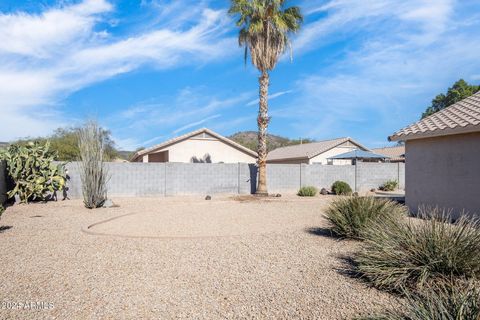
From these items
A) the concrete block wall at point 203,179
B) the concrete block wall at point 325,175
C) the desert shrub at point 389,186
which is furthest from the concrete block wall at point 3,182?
the desert shrub at point 389,186

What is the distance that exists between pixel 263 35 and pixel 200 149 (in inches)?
414

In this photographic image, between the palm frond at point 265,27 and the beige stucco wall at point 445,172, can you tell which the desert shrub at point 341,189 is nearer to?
the palm frond at point 265,27

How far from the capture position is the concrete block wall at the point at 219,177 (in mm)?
20172

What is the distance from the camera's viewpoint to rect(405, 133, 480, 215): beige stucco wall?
10.1 metres

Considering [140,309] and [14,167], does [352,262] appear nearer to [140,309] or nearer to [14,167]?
[140,309]

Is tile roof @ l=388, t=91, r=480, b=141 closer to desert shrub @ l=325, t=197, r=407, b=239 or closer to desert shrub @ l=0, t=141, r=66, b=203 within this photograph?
desert shrub @ l=325, t=197, r=407, b=239

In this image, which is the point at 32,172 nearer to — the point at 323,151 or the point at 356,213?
the point at 356,213

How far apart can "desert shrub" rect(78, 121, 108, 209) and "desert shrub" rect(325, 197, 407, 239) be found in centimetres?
985

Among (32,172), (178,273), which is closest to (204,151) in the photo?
(32,172)

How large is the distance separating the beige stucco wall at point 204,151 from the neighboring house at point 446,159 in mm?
17489

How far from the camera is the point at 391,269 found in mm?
4816

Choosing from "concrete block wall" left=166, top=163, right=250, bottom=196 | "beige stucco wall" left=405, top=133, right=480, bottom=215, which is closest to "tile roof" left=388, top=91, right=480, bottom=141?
"beige stucco wall" left=405, top=133, right=480, bottom=215

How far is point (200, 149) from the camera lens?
28.2m

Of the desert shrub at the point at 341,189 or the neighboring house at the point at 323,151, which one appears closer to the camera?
the desert shrub at the point at 341,189
